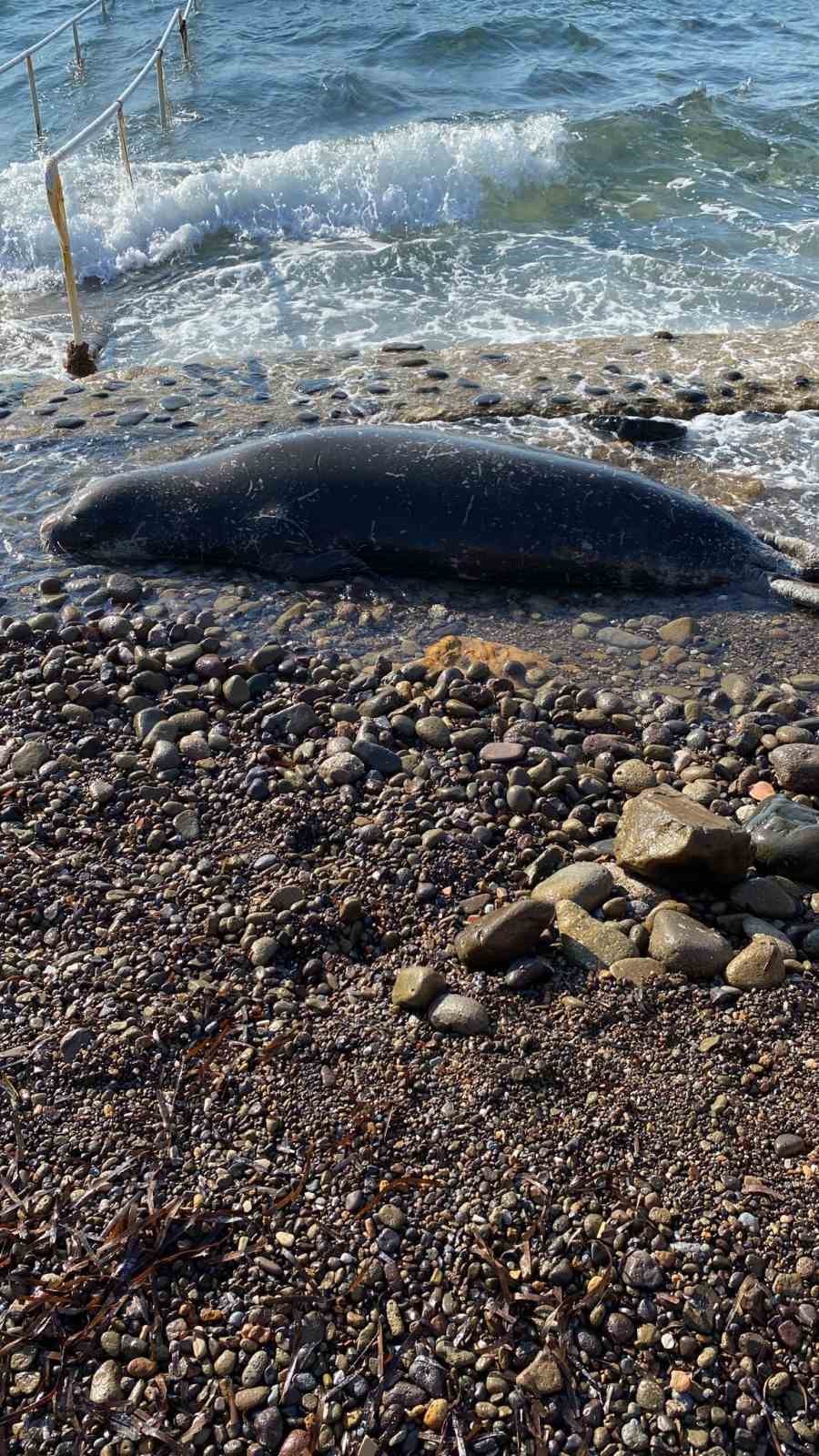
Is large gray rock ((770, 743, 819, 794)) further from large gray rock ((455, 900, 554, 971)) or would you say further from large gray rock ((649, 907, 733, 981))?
large gray rock ((455, 900, 554, 971))

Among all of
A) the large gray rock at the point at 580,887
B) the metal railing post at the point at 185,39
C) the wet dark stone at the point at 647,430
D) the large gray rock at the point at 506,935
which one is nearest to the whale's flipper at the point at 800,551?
the wet dark stone at the point at 647,430

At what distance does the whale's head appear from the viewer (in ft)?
20.3

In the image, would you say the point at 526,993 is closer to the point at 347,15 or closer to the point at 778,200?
the point at 778,200

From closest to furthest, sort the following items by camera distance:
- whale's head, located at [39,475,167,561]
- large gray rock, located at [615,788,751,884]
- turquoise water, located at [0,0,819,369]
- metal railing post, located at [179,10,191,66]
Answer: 1. large gray rock, located at [615,788,751,884]
2. whale's head, located at [39,475,167,561]
3. turquoise water, located at [0,0,819,369]
4. metal railing post, located at [179,10,191,66]

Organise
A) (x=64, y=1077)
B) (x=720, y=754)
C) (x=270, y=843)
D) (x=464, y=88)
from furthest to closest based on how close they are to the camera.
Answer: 1. (x=464, y=88)
2. (x=720, y=754)
3. (x=270, y=843)
4. (x=64, y=1077)

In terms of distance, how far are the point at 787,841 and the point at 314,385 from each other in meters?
5.88

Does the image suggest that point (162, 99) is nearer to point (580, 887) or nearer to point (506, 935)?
point (580, 887)

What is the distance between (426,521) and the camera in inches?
232

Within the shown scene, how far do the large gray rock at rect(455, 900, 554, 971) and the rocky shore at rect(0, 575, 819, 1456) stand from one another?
12 mm

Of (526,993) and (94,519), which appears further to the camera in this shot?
(94,519)

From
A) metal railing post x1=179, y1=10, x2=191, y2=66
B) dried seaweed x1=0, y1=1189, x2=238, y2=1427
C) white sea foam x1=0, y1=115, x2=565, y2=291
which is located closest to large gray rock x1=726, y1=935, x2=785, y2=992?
dried seaweed x1=0, y1=1189, x2=238, y2=1427

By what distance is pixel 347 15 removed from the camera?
21.7 metres

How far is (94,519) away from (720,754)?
3.71 m

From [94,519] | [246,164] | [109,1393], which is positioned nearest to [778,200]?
[246,164]
